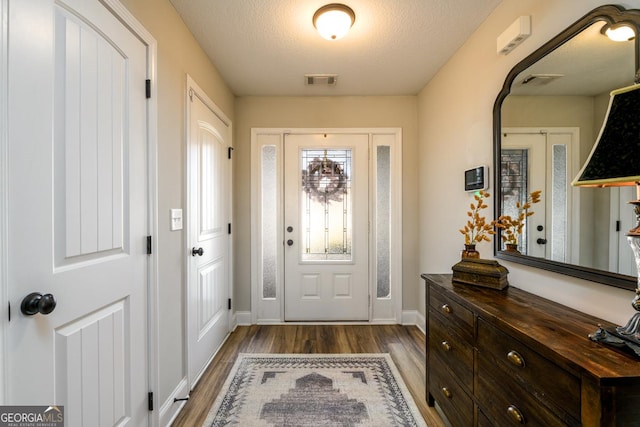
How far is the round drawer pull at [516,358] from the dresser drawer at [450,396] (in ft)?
1.38

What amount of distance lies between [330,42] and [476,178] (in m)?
1.47

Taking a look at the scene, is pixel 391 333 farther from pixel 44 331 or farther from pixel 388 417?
pixel 44 331

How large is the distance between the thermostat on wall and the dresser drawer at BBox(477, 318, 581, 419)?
1.00 metres

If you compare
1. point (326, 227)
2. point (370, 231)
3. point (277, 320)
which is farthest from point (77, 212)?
point (370, 231)

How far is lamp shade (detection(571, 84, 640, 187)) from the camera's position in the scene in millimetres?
732

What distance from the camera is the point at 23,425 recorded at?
0.87 metres

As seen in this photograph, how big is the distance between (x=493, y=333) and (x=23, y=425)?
1.69m

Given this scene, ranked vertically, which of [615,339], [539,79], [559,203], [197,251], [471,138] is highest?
[539,79]

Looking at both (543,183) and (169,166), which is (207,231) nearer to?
(169,166)

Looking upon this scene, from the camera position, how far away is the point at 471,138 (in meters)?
2.04

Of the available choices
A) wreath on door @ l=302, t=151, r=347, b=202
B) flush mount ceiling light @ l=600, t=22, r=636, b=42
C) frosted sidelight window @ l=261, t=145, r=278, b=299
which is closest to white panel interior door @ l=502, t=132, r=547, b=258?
flush mount ceiling light @ l=600, t=22, r=636, b=42

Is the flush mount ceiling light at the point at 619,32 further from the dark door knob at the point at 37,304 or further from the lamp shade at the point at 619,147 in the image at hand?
the dark door knob at the point at 37,304

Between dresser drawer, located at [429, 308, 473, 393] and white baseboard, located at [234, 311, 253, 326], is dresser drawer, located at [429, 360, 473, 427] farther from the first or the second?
white baseboard, located at [234, 311, 253, 326]

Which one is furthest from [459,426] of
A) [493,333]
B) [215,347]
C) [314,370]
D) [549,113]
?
[215,347]
